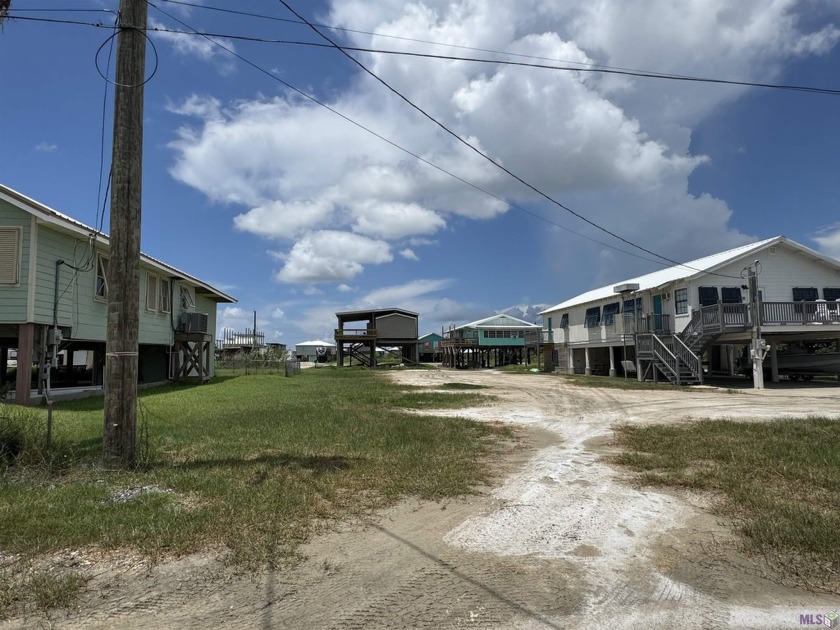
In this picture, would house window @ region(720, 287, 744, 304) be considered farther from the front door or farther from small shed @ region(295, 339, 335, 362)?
small shed @ region(295, 339, 335, 362)

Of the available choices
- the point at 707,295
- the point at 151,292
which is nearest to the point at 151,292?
the point at 151,292

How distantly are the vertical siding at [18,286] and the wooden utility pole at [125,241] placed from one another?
26.8 ft

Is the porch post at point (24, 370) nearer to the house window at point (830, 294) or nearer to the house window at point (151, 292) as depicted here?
the house window at point (151, 292)

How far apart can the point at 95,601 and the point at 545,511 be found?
367 centimetres

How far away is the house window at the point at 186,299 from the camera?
2305cm

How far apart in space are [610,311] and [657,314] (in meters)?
5.07

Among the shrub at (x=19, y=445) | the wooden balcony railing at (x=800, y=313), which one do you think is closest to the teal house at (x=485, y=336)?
the wooden balcony railing at (x=800, y=313)

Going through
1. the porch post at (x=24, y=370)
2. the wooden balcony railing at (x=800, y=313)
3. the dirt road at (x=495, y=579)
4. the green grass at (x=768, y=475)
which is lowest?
the dirt road at (x=495, y=579)

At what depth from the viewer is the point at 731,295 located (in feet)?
81.3

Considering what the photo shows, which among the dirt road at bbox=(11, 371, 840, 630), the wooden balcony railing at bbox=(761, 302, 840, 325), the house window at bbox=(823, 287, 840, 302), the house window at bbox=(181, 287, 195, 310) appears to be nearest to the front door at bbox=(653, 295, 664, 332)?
the wooden balcony railing at bbox=(761, 302, 840, 325)

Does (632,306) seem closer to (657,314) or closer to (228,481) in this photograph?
(657,314)

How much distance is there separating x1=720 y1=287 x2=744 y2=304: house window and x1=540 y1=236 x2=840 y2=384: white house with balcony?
0.05 meters

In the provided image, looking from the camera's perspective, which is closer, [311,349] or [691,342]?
[691,342]

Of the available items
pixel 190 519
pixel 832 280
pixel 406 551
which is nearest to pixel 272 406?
pixel 190 519
